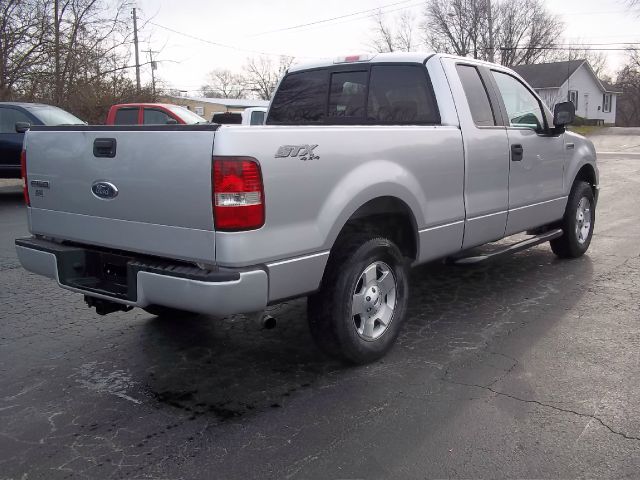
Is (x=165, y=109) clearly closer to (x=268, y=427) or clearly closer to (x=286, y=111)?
(x=286, y=111)

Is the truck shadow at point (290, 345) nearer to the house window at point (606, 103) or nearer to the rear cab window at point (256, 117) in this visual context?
the rear cab window at point (256, 117)

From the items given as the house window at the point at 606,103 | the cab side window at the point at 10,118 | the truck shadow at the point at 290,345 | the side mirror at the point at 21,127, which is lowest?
the truck shadow at the point at 290,345

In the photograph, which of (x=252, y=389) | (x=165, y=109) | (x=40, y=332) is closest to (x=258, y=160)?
(x=252, y=389)

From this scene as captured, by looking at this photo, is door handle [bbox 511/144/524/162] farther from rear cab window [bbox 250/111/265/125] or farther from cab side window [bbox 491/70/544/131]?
rear cab window [bbox 250/111/265/125]

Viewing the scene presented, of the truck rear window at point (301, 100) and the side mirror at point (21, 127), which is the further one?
the side mirror at point (21, 127)

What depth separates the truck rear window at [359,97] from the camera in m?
4.87

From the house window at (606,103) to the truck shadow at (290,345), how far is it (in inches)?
2690

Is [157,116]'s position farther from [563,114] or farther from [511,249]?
[511,249]

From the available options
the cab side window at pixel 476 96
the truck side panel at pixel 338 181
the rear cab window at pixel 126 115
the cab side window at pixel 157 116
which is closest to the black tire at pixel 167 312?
the truck side panel at pixel 338 181

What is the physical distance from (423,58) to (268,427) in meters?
3.11

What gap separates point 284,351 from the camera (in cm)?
429

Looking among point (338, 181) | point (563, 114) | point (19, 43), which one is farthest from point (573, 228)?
point (19, 43)

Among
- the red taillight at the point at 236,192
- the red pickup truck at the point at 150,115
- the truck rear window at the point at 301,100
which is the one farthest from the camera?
the red pickup truck at the point at 150,115

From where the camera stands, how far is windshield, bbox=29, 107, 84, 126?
12.0 metres
